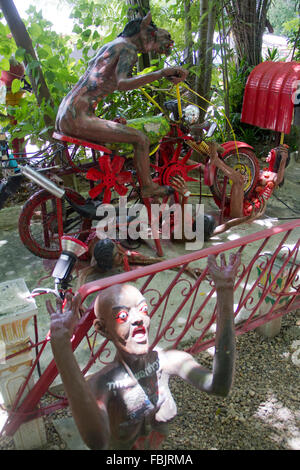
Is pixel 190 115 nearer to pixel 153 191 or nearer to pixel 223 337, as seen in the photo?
pixel 153 191

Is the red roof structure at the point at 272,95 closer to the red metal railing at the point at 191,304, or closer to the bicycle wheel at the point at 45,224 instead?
the red metal railing at the point at 191,304

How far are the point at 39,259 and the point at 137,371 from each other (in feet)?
9.28

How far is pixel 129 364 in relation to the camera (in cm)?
167

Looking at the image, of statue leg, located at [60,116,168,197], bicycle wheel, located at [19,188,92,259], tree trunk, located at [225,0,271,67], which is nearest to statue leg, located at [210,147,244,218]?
statue leg, located at [60,116,168,197]

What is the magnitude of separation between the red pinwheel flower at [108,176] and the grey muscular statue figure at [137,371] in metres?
2.28

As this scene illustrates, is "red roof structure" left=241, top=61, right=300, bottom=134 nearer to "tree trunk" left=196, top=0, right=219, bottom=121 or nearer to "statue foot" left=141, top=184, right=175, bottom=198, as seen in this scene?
"tree trunk" left=196, top=0, right=219, bottom=121

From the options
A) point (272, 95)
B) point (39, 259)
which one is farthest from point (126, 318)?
point (272, 95)

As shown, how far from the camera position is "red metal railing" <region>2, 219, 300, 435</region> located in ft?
6.20

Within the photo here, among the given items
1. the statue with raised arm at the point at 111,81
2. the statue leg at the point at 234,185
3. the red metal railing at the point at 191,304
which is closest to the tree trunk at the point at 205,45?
the statue leg at the point at 234,185

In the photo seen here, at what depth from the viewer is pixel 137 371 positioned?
1674 millimetres

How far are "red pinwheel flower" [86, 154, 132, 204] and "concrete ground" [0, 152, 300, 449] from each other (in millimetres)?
938

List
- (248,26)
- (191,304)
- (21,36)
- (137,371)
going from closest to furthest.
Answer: (137,371), (191,304), (21,36), (248,26)
